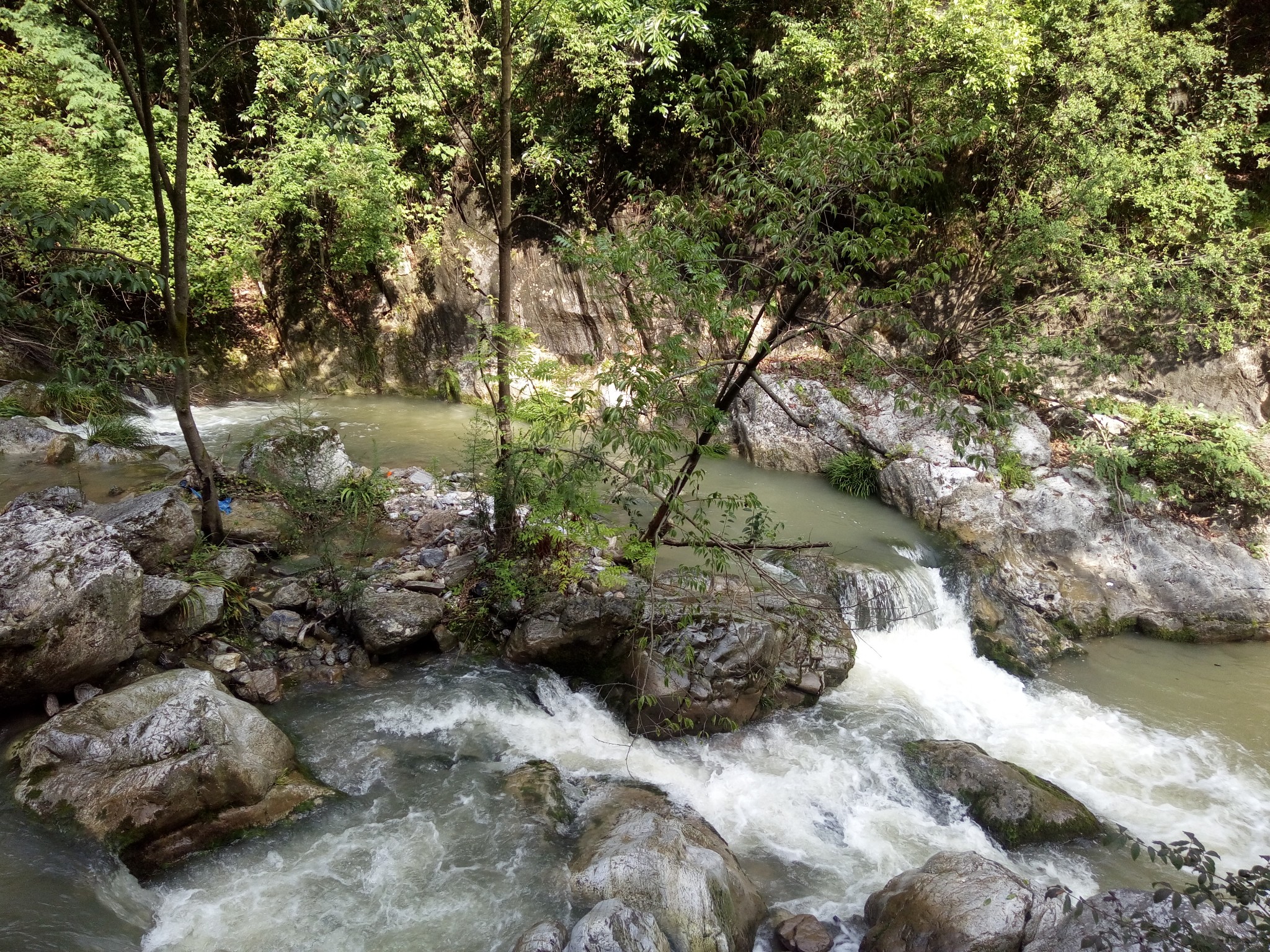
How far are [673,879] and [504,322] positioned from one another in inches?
176

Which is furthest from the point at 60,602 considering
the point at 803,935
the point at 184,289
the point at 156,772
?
the point at 803,935

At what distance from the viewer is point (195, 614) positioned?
563 centimetres

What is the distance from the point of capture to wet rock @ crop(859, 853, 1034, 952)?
3.90 meters

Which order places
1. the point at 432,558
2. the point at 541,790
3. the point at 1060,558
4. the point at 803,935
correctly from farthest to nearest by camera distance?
the point at 1060,558 < the point at 432,558 < the point at 541,790 < the point at 803,935

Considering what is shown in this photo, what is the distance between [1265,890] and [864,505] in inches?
340

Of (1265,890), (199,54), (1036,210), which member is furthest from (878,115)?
(199,54)

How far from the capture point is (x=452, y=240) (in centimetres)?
1525

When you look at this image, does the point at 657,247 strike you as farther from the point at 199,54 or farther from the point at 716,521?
the point at 199,54

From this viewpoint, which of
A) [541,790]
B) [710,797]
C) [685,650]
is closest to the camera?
[541,790]

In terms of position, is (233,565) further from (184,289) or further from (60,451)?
(60,451)

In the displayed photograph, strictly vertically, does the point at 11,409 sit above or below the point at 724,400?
below

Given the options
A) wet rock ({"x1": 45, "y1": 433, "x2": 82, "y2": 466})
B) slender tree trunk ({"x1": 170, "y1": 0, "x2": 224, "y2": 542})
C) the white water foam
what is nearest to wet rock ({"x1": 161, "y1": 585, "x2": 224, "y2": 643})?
slender tree trunk ({"x1": 170, "y1": 0, "x2": 224, "y2": 542})

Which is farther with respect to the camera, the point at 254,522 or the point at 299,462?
the point at 299,462

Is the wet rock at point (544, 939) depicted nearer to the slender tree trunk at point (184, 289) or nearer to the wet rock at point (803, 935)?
the wet rock at point (803, 935)
